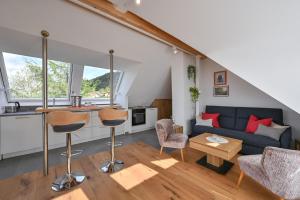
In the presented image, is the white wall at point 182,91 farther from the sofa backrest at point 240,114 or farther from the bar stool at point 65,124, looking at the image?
the bar stool at point 65,124

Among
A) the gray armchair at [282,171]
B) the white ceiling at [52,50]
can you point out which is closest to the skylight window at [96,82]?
the white ceiling at [52,50]

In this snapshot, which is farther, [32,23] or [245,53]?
[245,53]

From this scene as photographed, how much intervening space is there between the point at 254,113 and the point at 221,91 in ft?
3.41

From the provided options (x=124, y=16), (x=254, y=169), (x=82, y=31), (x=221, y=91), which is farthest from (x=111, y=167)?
(x=221, y=91)

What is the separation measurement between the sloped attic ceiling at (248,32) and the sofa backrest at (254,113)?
1.12 meters

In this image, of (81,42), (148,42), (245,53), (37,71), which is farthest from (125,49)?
(245,53)

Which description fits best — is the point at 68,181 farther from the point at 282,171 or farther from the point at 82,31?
the point at 282,171

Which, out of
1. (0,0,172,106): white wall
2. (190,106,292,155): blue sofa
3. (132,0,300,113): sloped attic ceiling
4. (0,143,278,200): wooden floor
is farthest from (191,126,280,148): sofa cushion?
(0,0,172,106): white wall

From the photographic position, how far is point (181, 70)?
3.84 meters

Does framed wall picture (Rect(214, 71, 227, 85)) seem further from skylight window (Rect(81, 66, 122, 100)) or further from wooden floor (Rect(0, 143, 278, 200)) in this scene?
skylight window (Rect(81, 66, 122, 100))

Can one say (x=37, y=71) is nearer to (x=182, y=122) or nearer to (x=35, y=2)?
(x=35, y=2)

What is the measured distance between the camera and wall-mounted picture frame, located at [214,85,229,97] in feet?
13.2

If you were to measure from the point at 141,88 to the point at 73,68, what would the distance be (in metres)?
2.08

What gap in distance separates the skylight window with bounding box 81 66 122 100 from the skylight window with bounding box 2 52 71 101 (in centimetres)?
45
